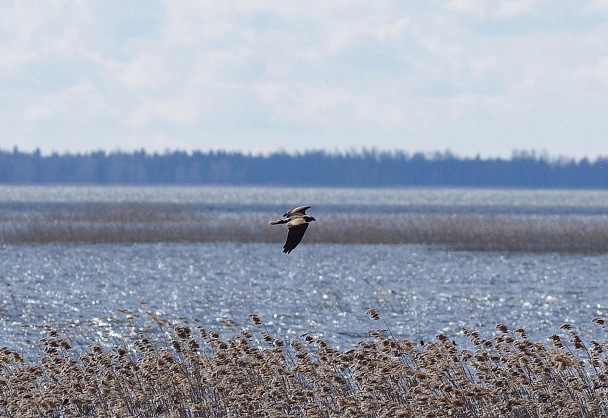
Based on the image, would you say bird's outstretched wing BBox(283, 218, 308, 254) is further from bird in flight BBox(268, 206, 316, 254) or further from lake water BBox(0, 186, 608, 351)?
lake water BBox(0, 186, 608, 351)

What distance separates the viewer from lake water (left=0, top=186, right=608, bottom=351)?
898 inches

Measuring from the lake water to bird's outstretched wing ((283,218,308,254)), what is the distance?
4.85m

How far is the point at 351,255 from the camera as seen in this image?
4431 cm

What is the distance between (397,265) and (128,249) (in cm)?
1261

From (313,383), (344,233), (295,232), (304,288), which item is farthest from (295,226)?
(344,233)

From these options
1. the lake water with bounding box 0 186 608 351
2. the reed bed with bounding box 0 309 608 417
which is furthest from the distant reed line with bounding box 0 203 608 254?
the reed bed with bounding box 0 309 608 417

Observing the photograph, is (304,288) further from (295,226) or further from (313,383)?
(295,226)

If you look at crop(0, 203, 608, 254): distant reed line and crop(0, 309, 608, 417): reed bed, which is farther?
crop(0, 203, 608, 254): distant reed line

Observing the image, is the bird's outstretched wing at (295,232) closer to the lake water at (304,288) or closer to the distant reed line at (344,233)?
the lake water at (304,288)

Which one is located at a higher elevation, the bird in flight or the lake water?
the bird in flight

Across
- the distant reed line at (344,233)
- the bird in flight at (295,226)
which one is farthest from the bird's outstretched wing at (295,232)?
the distant reed line at (344,233)

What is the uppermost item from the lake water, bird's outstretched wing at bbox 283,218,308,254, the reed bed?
A: bird's outstretched wing at bbox 283,218,308,254

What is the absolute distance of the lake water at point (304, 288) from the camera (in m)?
→ 22.8

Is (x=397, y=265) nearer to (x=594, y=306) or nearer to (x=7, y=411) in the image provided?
(x=594, y=306)
